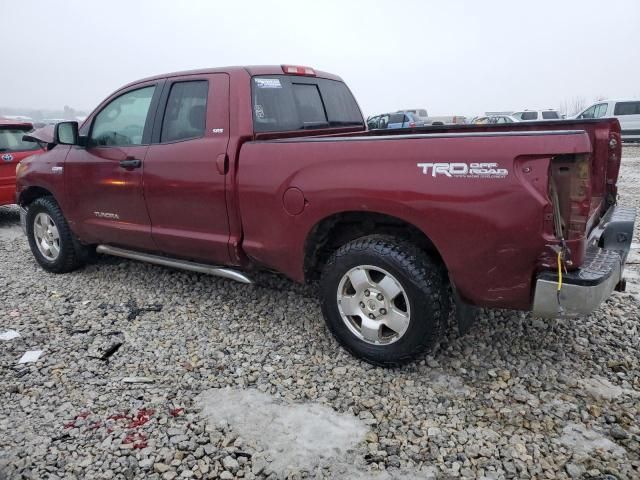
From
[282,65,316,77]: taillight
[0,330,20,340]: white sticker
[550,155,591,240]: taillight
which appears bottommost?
[0,330,20,340]: white sticker

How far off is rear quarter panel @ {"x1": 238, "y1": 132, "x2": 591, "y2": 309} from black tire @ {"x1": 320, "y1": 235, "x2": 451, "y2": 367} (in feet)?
0.56

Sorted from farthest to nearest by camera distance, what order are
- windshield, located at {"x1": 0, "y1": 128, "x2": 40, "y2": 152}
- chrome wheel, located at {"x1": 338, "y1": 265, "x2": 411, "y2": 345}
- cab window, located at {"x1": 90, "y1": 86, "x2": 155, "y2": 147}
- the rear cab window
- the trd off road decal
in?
the rear cab window → windshield, located at {"x1": 0, "y1": 128, "x2": 40, "y2": 152} → cab window, located at {"x1": 90, "y1": 86, "x2": 155, "y2": 147} → chrome wheel, located at {"x1": 338, "y1": 265, "x2": 411, "y2": 345} → the trd off road decal

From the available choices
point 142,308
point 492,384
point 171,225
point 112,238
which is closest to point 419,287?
point 492,384

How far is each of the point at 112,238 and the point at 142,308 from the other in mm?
763

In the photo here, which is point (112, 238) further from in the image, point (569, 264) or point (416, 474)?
point (569, 264)

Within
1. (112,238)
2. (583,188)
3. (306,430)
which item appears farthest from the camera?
(112,238)

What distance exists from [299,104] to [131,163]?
1.45 m

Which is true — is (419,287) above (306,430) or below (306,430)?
above

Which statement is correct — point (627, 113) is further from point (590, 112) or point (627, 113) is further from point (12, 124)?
point (12, 124)

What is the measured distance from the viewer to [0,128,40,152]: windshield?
24.1 ft

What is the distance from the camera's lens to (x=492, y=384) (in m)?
2.88

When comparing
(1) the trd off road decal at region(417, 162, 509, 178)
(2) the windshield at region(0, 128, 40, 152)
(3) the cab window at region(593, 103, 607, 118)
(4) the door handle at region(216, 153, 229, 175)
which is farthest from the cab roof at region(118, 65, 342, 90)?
(3) the cab window at region(593, 103, 607, 118)

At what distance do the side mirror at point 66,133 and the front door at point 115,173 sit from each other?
0.36 feet

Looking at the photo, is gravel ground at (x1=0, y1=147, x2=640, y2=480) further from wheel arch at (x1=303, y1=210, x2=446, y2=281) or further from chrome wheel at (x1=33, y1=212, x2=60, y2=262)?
chrome wheel at (x1=33, y1=212, x2=60, y2=262)
